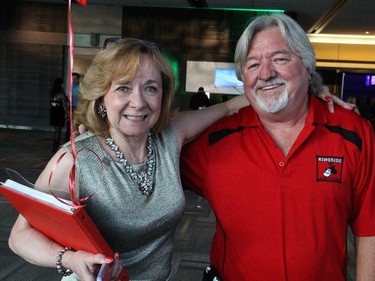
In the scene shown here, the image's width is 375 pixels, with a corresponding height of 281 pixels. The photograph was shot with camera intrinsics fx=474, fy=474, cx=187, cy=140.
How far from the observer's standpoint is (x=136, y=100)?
1497mm

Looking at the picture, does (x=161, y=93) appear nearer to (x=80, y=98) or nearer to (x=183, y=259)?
(x=80, y=98)

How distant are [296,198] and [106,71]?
0.75 metres

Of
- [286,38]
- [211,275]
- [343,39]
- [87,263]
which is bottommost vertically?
[211,275]

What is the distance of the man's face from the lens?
168cm

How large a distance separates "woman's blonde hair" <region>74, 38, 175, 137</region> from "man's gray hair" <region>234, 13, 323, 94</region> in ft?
1.04

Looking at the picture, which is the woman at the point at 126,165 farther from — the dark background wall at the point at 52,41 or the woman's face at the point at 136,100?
the dark background wall at the point at 52,41

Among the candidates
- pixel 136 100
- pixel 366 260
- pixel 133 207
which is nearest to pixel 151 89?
pixel 136 100

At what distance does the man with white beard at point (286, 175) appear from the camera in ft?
5.24

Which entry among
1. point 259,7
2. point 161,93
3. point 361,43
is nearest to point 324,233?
point 161,93

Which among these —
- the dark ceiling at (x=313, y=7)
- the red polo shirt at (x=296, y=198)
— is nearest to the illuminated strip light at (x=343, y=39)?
the dark ceiling at (x=313, y=7)

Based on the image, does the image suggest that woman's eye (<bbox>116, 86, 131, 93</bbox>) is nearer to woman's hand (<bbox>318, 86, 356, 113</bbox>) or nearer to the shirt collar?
the shirt collar

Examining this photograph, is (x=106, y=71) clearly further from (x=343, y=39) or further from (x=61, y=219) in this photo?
(x=343, y=39)

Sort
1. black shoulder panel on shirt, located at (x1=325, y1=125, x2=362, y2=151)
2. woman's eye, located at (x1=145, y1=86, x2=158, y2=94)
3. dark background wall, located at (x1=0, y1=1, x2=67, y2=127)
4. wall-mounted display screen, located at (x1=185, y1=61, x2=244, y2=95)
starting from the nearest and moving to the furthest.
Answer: woman's eye, located at (x1=145, y1=86, x2=158, y2=94) < black shoulder panel on shirt, located at (x1=325, y1=125, x2=362, y2=151) < wall-mounted display screen, located at (x1=185, y1=61, x2=244, y2=95) < dark background wall, located at (x1=0, y1=1, x2=67, y2=127)

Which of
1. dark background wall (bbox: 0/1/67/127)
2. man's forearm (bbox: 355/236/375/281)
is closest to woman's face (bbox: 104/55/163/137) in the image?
man's forearm (bbox: 355/236/375/281)
